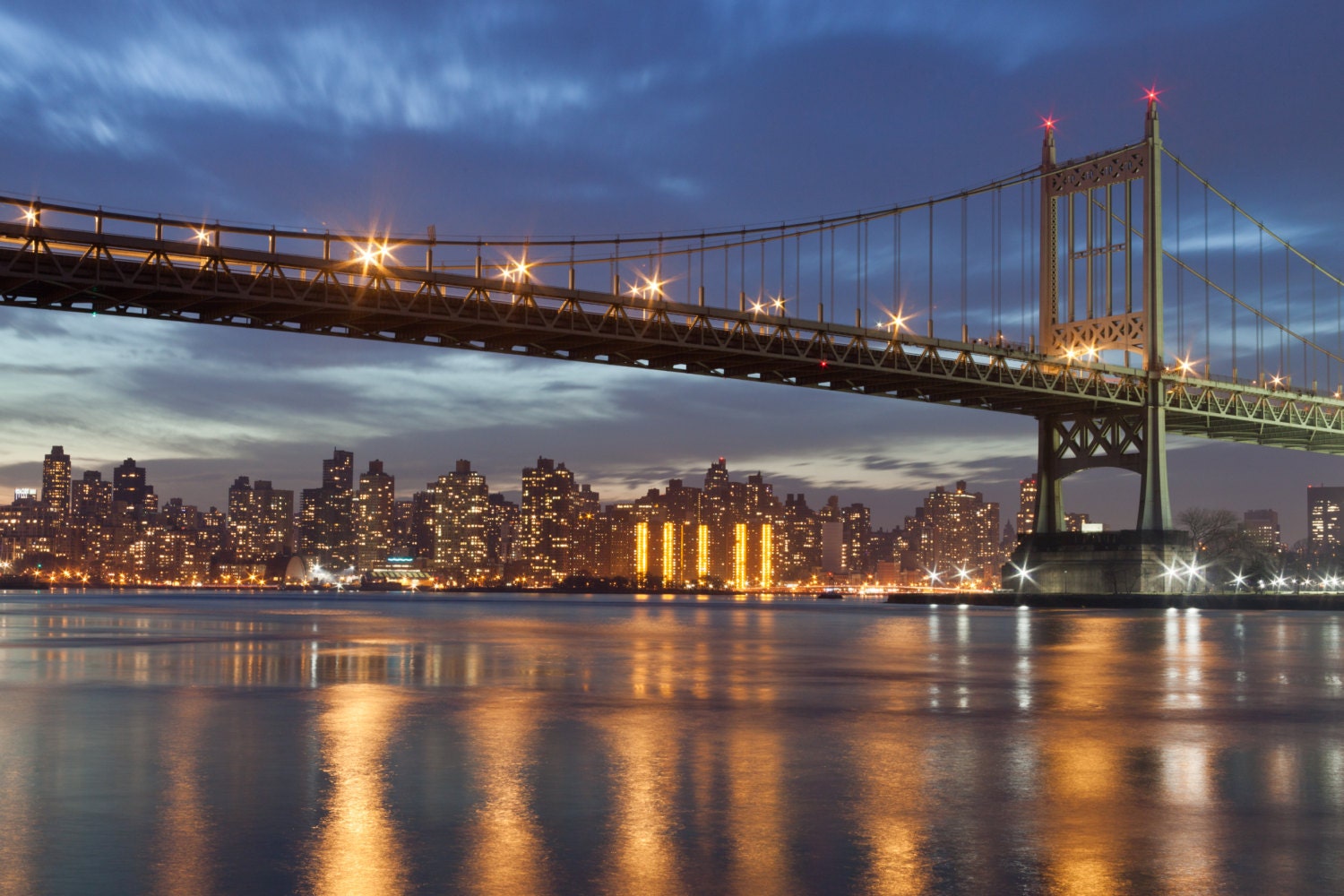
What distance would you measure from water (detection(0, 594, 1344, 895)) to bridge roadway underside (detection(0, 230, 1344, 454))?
34188 millimetres

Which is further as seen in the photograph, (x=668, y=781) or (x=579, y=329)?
(x=579, y=329)

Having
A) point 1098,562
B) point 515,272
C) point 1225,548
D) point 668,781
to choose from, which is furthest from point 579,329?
point 1225,548

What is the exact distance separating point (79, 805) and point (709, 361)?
6257 cm

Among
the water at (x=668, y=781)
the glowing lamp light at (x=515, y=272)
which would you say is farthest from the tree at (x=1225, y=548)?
the water at (x=668, y=781)

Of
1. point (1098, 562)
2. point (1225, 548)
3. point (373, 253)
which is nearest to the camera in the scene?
point (373, 253)

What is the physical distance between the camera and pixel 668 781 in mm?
11492

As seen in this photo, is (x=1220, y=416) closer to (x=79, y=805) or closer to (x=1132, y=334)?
(x=1132, y=334)

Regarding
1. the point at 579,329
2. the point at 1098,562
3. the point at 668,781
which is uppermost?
the point at 579,329

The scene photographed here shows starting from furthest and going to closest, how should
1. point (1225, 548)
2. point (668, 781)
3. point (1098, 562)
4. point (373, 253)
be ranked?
1. point (1225, 548)
2. point (1098, 562)
3. point (373, 253)
4. point (668, 781)

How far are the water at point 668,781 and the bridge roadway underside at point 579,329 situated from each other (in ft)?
112

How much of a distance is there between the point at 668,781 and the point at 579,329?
54.7m

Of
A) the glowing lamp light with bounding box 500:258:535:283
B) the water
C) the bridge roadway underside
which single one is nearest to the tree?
the bridge roadway underside

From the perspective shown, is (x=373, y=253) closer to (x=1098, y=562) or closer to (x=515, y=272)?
(x=515, y=272)

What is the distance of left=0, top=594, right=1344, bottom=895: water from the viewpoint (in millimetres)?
8188
